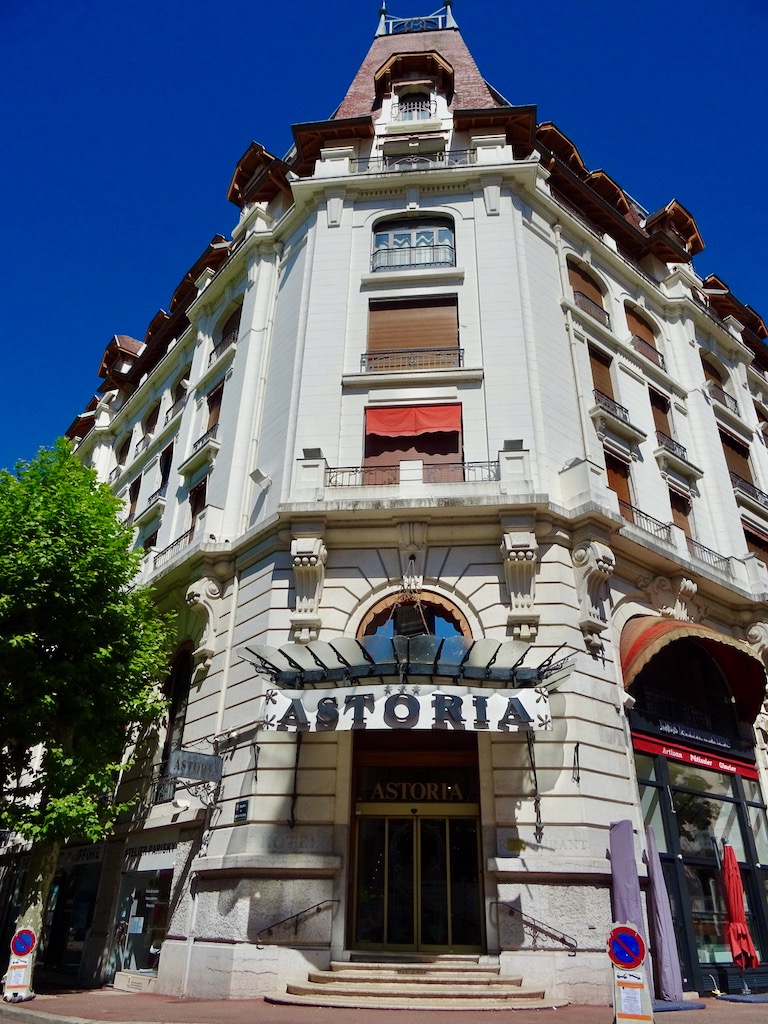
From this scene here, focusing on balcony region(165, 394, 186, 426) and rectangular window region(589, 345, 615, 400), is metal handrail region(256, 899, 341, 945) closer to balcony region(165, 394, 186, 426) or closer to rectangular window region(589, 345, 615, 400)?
rectangular window region(589, 345, 615, 400)

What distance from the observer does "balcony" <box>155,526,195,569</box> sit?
18.7 m

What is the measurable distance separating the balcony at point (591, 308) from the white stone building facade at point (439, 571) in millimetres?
159

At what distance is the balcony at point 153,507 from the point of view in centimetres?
2248

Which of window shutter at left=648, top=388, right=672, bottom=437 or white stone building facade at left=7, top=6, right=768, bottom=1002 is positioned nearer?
white stone building facade at left=7, top=6, right=768, bottom=1002

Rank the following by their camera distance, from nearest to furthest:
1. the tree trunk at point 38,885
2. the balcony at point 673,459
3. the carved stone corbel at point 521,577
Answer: the tree trunk at point 38,885 → the carved stone corbel at point 521,577 → the balcony at point 673,459

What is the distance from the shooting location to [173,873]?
14117mm

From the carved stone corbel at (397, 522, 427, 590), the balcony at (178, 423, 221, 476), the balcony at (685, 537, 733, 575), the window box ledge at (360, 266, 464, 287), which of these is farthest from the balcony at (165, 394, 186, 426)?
the balcony at (685, 537, 733, 575)

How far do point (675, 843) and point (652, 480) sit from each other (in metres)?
8.78

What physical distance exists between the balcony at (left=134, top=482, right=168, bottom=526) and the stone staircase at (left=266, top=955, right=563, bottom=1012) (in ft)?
47.9

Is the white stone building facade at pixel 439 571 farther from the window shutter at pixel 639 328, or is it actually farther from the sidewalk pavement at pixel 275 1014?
the sidewalk pavement at pixel 275 1014

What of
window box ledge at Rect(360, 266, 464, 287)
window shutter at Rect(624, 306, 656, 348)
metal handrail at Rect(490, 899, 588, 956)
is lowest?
metal handrail at Rect(490, 899, 588, 956)

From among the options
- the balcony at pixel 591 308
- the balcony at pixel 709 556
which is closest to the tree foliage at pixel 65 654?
the balcony at pixel 709 556

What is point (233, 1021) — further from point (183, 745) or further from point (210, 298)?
point (210, 298)

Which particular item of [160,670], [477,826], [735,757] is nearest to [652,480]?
[735,757]
